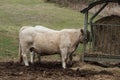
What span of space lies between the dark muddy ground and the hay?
62 centimetres

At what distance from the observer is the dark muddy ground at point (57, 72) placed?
14367 mm

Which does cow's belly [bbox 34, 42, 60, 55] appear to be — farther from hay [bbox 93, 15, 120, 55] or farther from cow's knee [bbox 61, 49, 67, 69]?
hay [bbox 93, 15, 120, 55]

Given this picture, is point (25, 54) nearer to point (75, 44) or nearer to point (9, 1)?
point (75, 44)

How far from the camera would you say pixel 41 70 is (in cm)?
1552

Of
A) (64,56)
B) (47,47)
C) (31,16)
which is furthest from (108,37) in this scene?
(31,16)

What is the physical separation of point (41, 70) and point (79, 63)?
213 cm

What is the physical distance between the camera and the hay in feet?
57.3

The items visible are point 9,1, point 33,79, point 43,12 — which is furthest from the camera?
point 9,1

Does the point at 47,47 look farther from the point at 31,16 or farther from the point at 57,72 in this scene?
the point at 31,16

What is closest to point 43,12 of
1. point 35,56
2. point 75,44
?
point 35,56

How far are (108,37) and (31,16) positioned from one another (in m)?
18.7

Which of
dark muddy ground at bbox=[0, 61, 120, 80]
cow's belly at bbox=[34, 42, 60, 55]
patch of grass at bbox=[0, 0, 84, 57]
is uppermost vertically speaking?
cow's belly at bbox=[34, 42, 60, 55]

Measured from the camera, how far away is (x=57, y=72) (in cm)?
1529

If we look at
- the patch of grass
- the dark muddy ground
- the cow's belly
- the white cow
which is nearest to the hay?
the dark muddy ground
